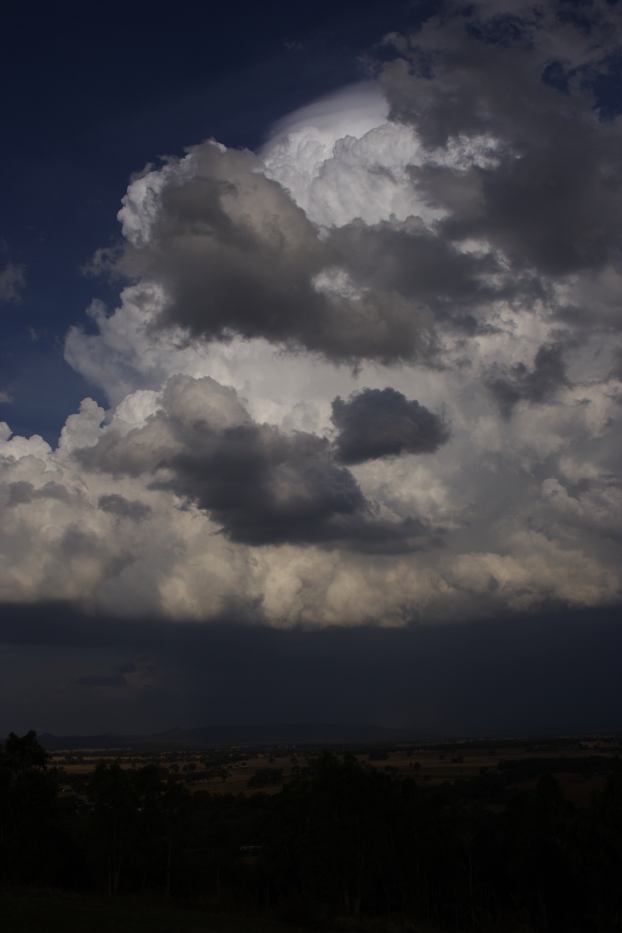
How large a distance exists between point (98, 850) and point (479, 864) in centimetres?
2743

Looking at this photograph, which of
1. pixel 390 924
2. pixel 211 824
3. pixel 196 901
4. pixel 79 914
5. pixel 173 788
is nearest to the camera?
pixel 79 914

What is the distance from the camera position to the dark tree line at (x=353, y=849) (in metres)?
56.6

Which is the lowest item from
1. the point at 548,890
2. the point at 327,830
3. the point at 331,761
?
the point at 548,890

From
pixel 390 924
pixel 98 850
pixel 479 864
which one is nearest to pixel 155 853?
pixel 98 850

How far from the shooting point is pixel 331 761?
61438mm

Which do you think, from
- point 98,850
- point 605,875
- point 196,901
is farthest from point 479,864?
point 98,850

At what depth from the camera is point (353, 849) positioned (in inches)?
2239

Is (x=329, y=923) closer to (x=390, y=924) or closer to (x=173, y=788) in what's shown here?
(x=390, y=924)

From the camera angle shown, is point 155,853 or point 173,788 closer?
point 155,853

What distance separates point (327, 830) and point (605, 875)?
18.3m

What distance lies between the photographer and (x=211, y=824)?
88.4 metres

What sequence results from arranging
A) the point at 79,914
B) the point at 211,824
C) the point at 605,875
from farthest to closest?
the point at 211,824, the point at 605,875, the point at 79,914

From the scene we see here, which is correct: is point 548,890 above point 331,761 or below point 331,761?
below

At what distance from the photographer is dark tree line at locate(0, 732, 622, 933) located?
56625mm
